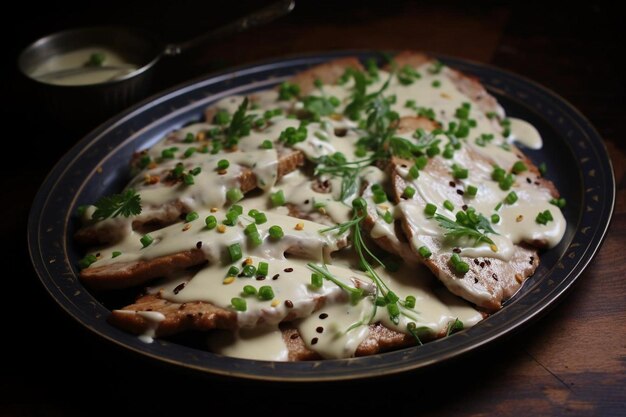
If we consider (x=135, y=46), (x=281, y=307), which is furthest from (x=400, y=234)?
(x=135, y=46)

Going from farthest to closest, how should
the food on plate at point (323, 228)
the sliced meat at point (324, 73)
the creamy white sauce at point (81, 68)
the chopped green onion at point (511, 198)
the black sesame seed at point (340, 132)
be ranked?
the creamy white sauce at point (81, 68)
the sliced meat at point (324, 73)
the black sesame seed at point (340, 132)
the chopped green onion at point (511, 198)
the food on plate at point (323, 228)

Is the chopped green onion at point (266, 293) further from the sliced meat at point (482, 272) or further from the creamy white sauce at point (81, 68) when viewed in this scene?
the creamy white sauce at point (81, 68)

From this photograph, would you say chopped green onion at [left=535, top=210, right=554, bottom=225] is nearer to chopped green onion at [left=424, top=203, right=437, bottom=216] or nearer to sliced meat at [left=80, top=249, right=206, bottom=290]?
chopped green onion at [left=424, top=203, right=437, bottom=216]

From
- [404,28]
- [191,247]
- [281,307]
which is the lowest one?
[281,307]

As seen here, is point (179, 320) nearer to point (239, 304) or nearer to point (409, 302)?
point (239, 304)

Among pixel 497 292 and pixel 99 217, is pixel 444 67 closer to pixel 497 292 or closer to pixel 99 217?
pixel 497 292

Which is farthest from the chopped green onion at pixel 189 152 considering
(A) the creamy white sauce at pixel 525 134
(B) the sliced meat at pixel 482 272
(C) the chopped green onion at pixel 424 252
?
(A) the creamy white sauce at pixel 525 134
